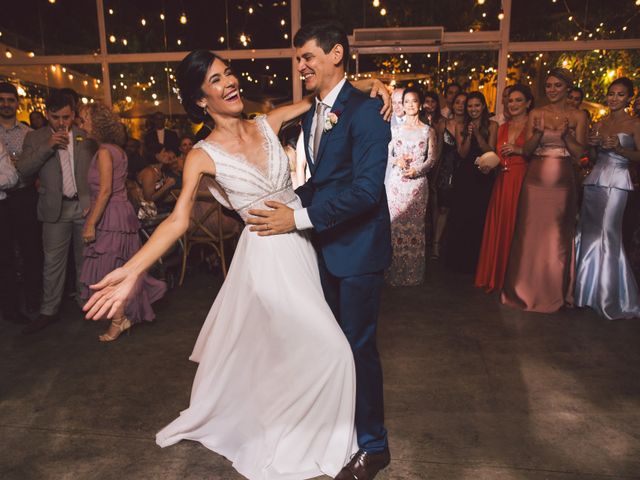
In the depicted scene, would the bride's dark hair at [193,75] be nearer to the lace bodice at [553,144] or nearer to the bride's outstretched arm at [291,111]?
the bride's outstretched arm at [291,111]

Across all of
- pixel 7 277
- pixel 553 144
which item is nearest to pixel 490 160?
pixel 553 144

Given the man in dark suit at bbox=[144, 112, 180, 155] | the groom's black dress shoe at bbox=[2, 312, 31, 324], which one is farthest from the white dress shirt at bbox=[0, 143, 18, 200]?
the man in dark suit at bbox=[144, 112, 180, 155]

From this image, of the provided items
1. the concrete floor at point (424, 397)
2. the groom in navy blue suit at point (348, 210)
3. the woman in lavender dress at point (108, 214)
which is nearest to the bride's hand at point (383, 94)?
the groom in navy blue suit at point (348, 210)

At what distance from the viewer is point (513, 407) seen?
2551mm

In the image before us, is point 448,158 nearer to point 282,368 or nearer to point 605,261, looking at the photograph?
point 605,261

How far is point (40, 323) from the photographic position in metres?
Result: 3.75

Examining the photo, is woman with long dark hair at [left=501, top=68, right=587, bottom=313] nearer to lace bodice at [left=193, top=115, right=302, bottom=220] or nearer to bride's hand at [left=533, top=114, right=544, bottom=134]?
bride's hand at [left=533, top=114, right=544, bottom=134]

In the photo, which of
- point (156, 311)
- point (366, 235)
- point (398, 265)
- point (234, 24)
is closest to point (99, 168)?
point (156, 311)

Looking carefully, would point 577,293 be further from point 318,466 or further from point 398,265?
point 318,466

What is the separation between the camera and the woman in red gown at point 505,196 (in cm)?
424

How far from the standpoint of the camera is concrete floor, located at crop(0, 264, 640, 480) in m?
2.14

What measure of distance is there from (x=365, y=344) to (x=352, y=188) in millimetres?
634

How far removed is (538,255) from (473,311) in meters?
0.68

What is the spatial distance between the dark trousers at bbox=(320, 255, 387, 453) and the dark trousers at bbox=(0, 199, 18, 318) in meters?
3.02
